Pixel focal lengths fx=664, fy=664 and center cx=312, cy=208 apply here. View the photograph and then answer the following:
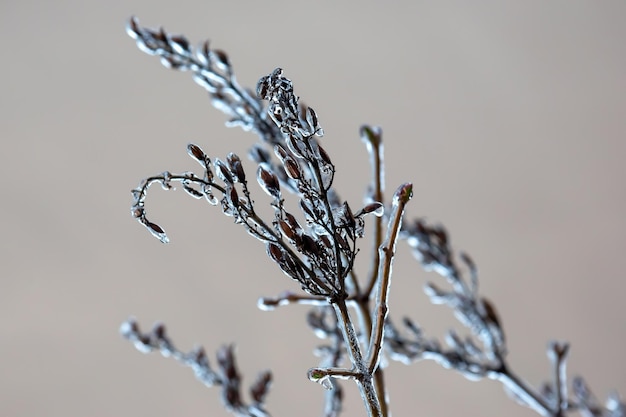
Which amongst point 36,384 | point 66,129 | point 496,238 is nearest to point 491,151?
point 496,238

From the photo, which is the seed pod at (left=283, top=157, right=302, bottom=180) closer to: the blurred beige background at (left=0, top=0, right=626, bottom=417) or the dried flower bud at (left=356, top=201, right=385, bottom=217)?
the dried flower bud at (left=356, top=201, right=385, bottom=217)

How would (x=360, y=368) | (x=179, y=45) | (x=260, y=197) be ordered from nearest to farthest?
1. (x=360, y=368)
2. (x=179, y=45)
3. (x=260, y=197)

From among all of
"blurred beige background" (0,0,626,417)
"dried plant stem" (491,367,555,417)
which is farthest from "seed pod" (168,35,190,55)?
"blurred beige background" (0,0,626,417)

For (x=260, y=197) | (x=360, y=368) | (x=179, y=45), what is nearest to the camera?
(x=360, y=368)

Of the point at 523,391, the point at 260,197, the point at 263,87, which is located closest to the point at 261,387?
the point at 523,391

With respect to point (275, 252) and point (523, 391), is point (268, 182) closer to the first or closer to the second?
point (275, 252)

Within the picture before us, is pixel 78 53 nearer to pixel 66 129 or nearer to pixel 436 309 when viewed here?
pixel 66 129

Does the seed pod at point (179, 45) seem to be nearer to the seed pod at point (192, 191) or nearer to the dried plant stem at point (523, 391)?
the seed pod at point (192, 191)

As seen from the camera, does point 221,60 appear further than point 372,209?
Yes

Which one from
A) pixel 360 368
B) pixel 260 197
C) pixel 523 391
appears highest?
pixel 260 197
